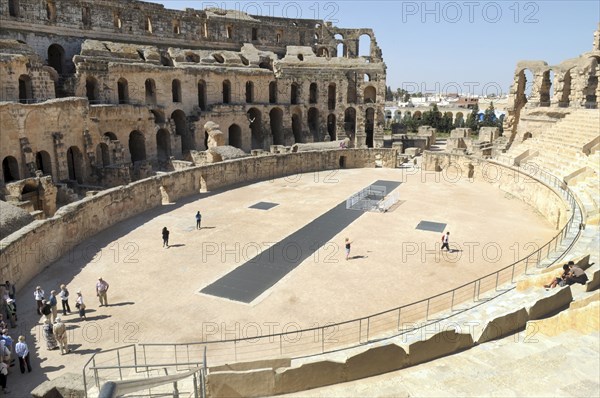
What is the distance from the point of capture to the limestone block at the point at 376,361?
25.1 feet

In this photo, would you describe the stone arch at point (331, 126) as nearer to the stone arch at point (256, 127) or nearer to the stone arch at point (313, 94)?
the stone arch at point (313, 94)

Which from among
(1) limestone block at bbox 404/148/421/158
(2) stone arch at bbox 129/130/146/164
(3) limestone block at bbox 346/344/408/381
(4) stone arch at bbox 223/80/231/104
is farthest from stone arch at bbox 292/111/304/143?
(3) limestone block at bbox 346/344/408/381

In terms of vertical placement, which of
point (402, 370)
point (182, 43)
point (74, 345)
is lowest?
point (74, 345)

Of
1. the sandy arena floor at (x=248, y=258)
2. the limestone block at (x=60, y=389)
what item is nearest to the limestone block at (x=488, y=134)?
the sandy arena floor at (x=248, y=258)

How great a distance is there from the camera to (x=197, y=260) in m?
15.7

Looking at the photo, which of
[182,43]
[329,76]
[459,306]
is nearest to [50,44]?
[182,43]

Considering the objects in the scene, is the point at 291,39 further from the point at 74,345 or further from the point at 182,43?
the point at 74,345

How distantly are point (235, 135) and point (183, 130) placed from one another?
417 cm

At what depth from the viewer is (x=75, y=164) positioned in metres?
26.6

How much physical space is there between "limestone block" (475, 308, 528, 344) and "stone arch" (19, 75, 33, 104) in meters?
23.9

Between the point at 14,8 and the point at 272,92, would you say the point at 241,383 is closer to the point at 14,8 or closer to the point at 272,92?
the point at 14,8

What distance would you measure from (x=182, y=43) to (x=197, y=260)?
2824cm

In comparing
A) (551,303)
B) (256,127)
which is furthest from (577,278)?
(256,127)

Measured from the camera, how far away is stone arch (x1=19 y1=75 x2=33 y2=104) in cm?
2498
